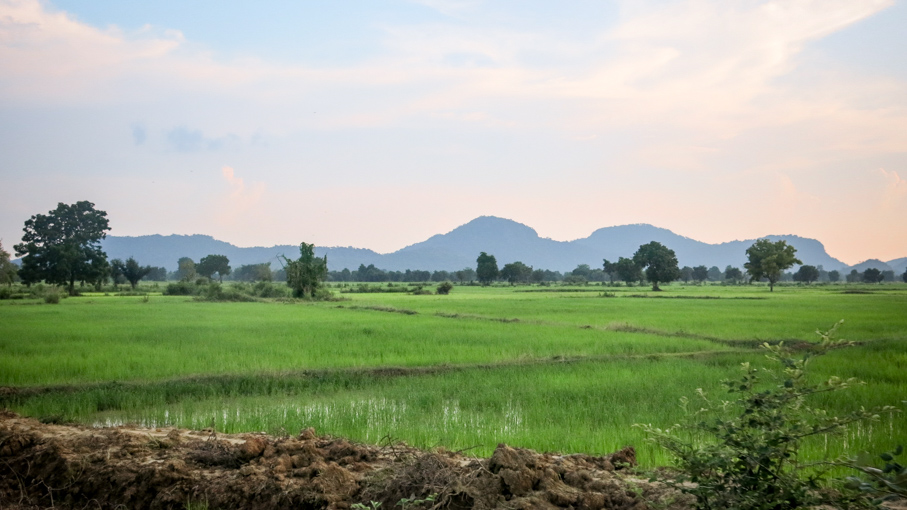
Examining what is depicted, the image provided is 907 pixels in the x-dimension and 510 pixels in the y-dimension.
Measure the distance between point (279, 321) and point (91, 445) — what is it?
59.8 feet

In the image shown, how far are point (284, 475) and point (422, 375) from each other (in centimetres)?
781

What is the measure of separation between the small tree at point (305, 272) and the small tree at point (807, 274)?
9300cm

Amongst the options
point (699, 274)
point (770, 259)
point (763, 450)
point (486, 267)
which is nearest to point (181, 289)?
point (763, 450)

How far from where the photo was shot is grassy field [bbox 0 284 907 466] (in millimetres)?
7820

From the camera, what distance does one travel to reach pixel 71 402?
9.59 metres

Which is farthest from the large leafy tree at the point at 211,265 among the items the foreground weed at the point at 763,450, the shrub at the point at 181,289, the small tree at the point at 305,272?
Answer: the foreground weed at the point at 763,450

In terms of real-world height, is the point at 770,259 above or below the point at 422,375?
above

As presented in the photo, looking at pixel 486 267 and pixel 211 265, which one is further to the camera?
pixel 211 265

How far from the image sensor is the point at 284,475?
4.90 m

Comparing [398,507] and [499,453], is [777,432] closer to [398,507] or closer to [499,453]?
[499,453]

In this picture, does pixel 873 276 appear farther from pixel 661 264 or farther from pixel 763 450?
pixel 763 450

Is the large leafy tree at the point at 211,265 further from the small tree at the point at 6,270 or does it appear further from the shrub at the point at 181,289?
the small tree at the point at 6,270

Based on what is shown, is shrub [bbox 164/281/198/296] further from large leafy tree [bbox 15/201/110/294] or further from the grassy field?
the grassy field

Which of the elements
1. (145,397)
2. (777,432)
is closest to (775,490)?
(777,432)
